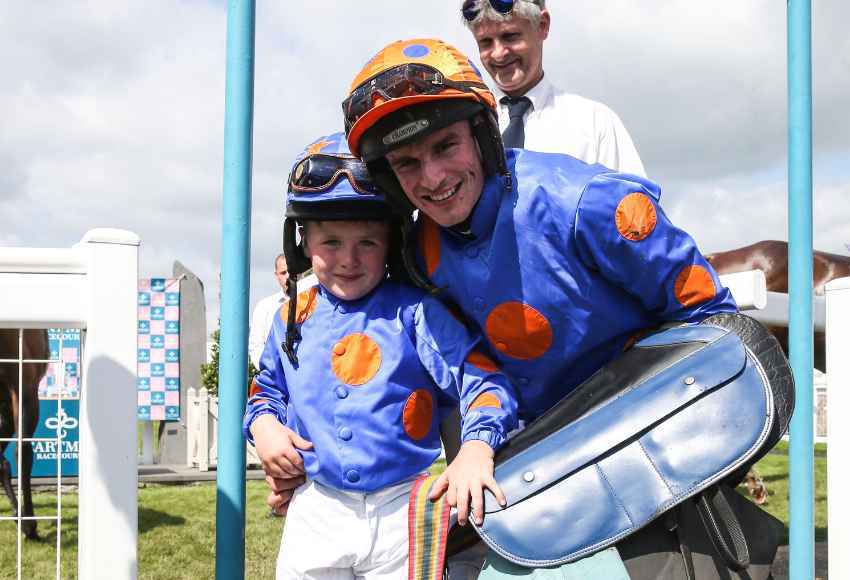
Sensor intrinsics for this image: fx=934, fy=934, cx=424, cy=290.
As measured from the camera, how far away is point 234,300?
226cm

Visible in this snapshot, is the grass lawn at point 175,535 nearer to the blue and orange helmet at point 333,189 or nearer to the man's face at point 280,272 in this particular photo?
the man's face at point 280,272

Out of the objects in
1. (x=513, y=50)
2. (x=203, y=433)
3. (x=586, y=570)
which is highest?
(x=513, y=50)

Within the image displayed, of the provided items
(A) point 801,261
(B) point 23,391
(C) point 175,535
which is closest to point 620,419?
(A) point 801,261

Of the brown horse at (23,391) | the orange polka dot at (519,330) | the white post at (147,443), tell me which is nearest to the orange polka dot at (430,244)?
the orange polka dot at (519,330)

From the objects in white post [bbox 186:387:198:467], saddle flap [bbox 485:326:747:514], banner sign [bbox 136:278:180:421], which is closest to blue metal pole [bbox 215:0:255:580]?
saddle flap [bbox 485:326:747:514]

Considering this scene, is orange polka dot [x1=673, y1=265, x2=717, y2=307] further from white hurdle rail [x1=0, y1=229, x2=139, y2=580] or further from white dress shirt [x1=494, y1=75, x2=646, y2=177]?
white hurdle rail [x1=0, y1=229, x2=139, y2=580]

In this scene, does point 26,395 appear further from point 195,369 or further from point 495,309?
point 195,369

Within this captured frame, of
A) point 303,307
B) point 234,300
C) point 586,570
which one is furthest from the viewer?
point 234,300

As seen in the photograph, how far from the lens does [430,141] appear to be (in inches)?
67.9

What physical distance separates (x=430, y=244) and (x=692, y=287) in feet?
1.68

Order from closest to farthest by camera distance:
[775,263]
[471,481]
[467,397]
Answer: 1. [471,481]
2. [467,397]
3. [775,263]

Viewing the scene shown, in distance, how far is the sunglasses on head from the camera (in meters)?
2.61

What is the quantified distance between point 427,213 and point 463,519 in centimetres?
57

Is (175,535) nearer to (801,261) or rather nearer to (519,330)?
(801,261)
